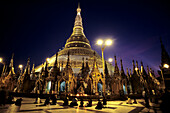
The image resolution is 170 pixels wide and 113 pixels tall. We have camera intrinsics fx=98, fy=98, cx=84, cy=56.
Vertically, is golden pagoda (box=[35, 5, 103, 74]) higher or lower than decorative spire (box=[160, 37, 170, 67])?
higher

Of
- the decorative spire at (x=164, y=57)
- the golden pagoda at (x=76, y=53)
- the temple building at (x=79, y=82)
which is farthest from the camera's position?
the golden pagoda at (x=76, y=53)

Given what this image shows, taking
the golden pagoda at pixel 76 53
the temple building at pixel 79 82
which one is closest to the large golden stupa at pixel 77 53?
the golden pagoda at pixel 76 53

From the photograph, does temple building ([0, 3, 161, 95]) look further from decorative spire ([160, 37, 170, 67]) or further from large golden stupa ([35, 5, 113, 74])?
large golden stupa ([35, 5, 113, 74])

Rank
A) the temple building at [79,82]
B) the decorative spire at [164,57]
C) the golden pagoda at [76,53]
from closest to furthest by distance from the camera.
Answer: the decorative spire at [164,57] < the temple building at [79,82] < the golden pagoda at [76,53]

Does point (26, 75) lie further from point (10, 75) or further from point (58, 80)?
point (58, 80)

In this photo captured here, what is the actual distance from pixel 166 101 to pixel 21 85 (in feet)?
104

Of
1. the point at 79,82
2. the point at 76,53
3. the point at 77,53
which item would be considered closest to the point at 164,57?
the point at 79,82

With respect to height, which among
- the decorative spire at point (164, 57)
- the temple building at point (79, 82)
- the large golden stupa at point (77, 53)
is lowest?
the temple building at point (79, 82)

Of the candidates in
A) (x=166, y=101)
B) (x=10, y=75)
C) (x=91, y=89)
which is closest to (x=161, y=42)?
(x=91, y=89)

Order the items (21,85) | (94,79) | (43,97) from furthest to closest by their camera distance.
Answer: (21,85) → (94,79) → (43,97)

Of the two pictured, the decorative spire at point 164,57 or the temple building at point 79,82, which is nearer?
the decorative spire at point 164,57

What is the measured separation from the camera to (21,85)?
27.0m

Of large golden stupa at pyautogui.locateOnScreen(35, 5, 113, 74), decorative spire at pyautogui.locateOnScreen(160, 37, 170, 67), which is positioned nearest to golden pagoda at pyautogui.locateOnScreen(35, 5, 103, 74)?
large golden stupa at pyautogui.locateOnScreen(35, 5, 113, 74)

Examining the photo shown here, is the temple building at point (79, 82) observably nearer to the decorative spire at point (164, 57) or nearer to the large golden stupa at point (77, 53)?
the decorative spire at point (164, 57)
